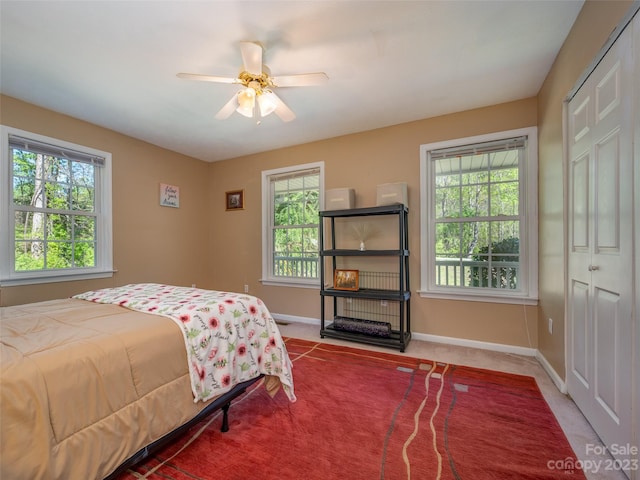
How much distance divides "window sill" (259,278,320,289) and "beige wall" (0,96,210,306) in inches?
48.0

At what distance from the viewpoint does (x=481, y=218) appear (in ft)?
10.0

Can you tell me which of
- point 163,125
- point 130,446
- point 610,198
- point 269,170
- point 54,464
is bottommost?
point 130,446

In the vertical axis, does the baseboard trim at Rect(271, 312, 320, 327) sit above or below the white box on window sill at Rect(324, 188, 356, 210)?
below

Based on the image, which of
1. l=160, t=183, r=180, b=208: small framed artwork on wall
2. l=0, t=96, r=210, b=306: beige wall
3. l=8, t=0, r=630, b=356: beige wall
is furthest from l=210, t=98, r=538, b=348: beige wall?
l=160, t=183, r=180, b=208: small framed artwork on wall

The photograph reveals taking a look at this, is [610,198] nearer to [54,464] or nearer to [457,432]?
[457,432]

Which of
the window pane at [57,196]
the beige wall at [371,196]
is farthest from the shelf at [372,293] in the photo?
the window pane at [57,196]

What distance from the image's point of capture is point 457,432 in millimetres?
1706

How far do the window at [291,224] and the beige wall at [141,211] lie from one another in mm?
1195

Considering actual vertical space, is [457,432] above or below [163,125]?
below

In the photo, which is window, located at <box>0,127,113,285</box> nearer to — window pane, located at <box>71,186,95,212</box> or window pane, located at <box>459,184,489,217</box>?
window pane, located at <box>71,186,95,212</box>

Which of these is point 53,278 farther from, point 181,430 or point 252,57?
point 252,57

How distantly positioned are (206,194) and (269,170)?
1.31m

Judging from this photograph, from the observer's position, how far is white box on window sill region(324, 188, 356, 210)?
3469mm

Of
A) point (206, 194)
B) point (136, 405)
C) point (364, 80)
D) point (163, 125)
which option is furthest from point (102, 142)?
point (136, 405)
